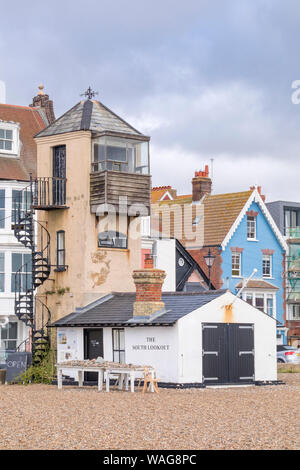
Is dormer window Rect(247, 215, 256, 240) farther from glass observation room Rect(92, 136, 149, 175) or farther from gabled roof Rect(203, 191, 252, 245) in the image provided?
glass observation room Rect(92, 136, 149, 175)

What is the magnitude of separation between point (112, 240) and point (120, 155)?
3130mm

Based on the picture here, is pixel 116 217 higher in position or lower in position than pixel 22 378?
higher

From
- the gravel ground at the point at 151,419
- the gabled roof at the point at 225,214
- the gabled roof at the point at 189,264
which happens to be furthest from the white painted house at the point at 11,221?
the gravel ground at the point at 151,419

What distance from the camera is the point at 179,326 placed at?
2969cm

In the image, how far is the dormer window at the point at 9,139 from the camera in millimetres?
44812

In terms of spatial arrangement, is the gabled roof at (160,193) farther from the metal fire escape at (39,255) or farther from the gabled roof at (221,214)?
the metal fire escape at (39,255)

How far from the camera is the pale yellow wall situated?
34.9 m

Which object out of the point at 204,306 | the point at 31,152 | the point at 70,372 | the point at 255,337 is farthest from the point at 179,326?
the point at 31,152

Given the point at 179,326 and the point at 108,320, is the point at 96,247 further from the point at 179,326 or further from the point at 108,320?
the point at 179,326

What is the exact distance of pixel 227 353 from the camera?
30.8 meters

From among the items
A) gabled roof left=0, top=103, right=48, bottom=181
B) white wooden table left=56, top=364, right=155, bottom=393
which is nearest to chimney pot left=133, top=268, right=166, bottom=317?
white wooden table left=56, top=364, right=155, bottom=393

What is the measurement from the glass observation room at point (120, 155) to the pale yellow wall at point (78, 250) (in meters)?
0.34

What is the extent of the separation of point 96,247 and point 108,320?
13.1 feet

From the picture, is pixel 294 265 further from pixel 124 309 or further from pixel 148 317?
pixel 148 317
